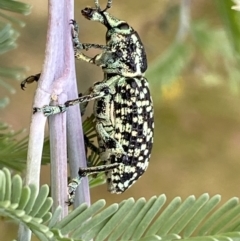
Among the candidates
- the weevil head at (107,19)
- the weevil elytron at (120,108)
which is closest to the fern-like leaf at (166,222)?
the weevil elytron at (120,108)

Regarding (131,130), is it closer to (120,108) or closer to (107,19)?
(120,108)

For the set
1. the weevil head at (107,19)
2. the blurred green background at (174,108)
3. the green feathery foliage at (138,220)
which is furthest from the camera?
the blurred green background at (174,108)

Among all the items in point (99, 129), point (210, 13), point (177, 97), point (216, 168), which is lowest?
point (216, 168)

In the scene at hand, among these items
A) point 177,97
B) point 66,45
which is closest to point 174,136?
point 177,97

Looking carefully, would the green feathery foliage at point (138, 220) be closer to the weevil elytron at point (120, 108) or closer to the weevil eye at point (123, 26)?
the weevil elytron at point (120, 108)

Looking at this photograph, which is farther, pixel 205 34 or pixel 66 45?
pixel 205 34

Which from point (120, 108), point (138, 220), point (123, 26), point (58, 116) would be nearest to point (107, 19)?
point (123, 26)

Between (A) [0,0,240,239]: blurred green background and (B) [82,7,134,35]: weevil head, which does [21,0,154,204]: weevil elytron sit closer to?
(B) [82,7,134,35]: weevil head

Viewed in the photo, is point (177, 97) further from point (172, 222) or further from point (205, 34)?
point (172, 222)
